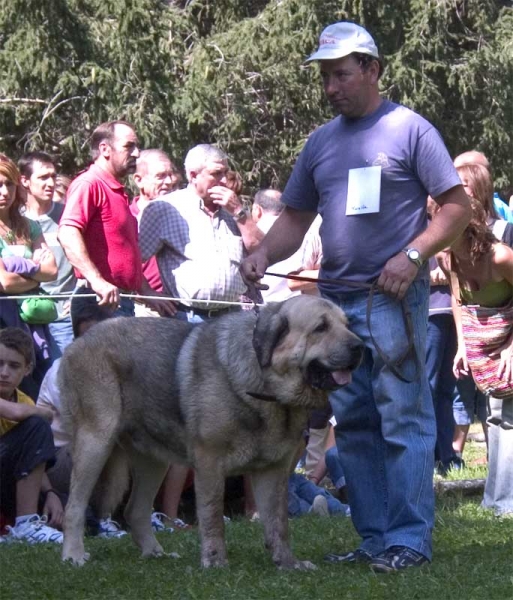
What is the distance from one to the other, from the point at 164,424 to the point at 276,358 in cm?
77

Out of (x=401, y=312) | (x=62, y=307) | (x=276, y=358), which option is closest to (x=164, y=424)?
(x=276, y=358)

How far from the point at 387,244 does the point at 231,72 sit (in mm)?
12677

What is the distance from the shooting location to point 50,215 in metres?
9.68

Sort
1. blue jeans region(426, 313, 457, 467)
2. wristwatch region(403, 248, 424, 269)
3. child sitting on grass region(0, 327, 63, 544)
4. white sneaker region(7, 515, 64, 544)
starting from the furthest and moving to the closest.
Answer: blue jeans region(426, 313, 457, 467) < child sitting on grass region(0, 327, 63, 544) < white sneaker region(7, 515, 64, 544) < wristwatch region(403, 248, 424, 269)

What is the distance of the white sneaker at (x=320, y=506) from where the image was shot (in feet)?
26.6

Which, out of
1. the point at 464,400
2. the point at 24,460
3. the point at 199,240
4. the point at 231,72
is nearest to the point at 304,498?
the point at 199,240

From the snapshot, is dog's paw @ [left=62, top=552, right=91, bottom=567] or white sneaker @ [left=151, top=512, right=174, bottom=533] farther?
white sneaker @ [left=151, top=512, right=174, bottom=533]

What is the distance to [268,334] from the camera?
5523 mm

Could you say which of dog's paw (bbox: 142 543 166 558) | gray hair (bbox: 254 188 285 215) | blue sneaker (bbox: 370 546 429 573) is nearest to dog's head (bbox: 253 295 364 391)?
blue sneaker (bbox: 370 546 429 573)

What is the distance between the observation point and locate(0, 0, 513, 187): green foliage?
54.0 ft

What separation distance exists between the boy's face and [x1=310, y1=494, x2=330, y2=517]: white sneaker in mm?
2181

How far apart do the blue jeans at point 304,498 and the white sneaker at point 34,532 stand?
6.01ft

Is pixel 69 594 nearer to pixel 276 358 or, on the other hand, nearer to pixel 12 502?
pixel 276 358

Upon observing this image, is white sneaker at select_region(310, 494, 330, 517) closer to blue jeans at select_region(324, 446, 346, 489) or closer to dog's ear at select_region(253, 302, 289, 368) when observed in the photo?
blue jeans at select_region(324, 446, 346, 489)
